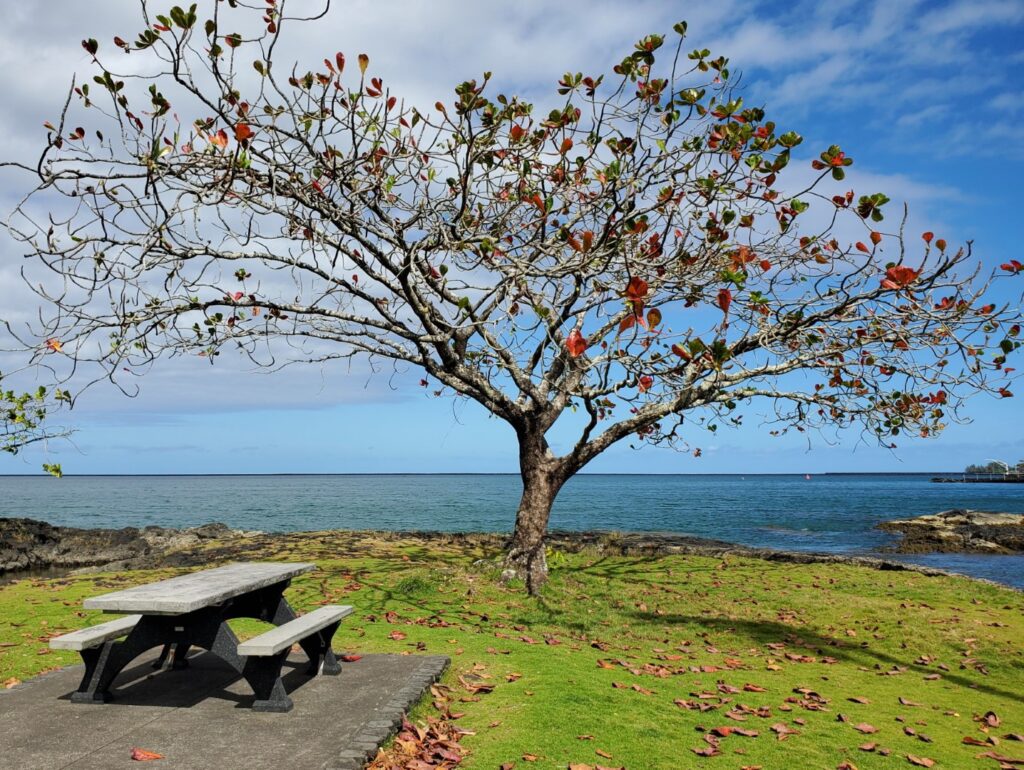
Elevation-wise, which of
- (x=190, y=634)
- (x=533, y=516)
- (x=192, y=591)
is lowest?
(x=190, y=634)

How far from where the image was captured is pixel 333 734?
5871 millimetres

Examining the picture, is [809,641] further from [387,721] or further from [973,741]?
[387,721]

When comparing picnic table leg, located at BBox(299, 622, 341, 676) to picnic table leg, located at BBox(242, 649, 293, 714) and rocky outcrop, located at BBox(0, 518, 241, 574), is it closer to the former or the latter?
picnic table leg, located at BBox(242, 649, 293, 714)

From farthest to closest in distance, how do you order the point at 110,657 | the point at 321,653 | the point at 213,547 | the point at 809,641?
the point at 213,547, the point at 809,641, the point at 321,653, the point at 110,657

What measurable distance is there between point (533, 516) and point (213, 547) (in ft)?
42.1

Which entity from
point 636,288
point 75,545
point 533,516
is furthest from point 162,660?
point 75,545

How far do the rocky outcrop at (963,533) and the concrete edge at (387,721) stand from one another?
1303 inches

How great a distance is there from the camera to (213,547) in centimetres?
2206

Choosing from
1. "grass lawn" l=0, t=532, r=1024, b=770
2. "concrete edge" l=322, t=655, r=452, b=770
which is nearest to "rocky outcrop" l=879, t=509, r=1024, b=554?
"grass lawn" l=0, t=532, r=1024, b=770

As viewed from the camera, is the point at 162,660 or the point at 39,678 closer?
the point at 39,678

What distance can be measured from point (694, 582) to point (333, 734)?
1087 centimetres

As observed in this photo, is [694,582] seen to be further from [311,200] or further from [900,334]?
[311,200]

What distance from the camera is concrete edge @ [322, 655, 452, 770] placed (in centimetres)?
527

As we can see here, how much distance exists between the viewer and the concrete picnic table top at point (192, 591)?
5895 mm
